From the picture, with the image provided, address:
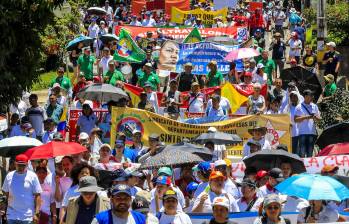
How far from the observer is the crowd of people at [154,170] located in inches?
472

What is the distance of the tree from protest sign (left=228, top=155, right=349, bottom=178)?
308 cm

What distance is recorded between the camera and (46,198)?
563 inches

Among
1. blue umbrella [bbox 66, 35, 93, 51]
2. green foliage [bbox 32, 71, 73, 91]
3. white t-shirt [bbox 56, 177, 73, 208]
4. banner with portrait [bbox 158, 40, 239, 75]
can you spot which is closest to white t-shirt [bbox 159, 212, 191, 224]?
white t-shirt [bbox 56, 177, 73, 208]

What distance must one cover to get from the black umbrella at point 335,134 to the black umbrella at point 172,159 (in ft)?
9.36

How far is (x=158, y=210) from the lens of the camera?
13.3m

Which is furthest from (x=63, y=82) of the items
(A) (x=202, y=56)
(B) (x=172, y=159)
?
(B) (x=172, y=159)

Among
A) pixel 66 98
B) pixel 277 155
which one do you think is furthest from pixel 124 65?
pixel 277 155

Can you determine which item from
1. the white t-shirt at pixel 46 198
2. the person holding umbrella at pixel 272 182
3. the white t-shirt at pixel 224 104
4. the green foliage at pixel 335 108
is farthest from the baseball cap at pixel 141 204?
the green foliage at pixel 335 108

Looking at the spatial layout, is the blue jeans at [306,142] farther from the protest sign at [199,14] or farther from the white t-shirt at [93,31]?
the protest sign at [199,14]

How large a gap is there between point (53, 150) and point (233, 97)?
7.08 m

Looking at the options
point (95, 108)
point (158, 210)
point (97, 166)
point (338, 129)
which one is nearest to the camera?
point (158, 210)

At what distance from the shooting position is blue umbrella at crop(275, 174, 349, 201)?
12492 millimetres

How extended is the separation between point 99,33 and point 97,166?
1975 cm

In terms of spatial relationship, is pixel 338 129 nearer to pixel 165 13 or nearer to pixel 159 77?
pixel 159 77
